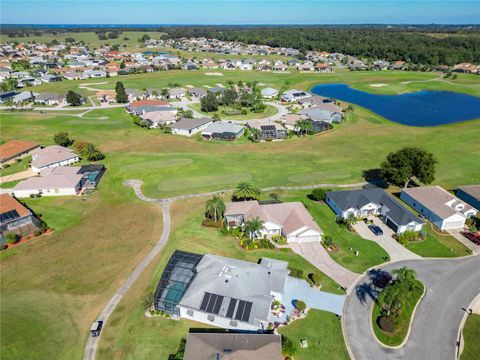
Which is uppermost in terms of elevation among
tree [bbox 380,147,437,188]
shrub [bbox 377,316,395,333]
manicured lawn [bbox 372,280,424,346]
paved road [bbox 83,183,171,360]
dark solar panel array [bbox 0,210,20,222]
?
tree [bbox 380,147,437,188]

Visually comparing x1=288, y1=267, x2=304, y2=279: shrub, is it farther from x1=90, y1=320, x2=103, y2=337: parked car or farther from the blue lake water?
the blue lake water

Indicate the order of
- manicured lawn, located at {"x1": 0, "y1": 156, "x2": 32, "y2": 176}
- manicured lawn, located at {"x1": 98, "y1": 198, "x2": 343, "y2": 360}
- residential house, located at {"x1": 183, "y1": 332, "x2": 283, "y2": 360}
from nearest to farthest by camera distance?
residential house, located at {"x1": 183, "y1": 332, "x2": 283, "y2": 360} → manicured lawn, located at {"x1": 98, "y1": 198, "x2": 343, "y2": 360} → manicured lawn, located at {"x1": 0, "y1": 156, "x2": 32, "y2": 176}

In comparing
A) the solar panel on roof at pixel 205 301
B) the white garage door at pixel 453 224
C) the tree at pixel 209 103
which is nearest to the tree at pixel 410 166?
the white garage door at pixel 453 224

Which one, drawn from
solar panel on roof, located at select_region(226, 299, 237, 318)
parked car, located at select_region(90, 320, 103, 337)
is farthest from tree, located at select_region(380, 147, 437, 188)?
parked car, located at select_region(90, 320, 103, 337)

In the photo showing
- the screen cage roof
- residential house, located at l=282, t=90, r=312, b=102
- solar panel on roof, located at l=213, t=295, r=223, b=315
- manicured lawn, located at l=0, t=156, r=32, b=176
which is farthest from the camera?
residential house, located at l=282, t=90, r=312, b=102

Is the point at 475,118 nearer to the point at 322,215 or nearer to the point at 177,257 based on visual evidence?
the point at 322,215

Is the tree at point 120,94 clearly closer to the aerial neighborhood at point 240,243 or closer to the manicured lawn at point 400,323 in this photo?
the aerial neighborhood at point 240,243

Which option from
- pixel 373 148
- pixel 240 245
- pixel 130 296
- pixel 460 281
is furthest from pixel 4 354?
pixel 373 148
